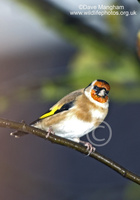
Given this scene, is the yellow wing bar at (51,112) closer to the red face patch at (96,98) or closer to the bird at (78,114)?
the bird at (78,114)

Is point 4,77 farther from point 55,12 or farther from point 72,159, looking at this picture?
point 55,12

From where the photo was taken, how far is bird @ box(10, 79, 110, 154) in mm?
1002

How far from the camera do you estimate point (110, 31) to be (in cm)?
65

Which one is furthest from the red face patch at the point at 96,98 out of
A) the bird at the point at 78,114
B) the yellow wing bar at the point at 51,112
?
the yellow wing bar at the point at 51,112

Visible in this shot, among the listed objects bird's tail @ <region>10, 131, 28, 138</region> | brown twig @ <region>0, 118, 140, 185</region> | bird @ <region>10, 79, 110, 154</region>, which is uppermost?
bird @ <region>10, 79, 110, 154</region>

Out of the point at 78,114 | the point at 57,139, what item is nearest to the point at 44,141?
the point at 78,114

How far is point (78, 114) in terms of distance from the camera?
1.01 metres

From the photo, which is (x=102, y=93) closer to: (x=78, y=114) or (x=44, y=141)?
(x=78, y=114)

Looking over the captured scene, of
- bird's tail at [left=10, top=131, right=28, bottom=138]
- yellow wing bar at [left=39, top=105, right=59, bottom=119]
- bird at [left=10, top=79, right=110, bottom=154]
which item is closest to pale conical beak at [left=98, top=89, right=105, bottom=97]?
bird at [left=10, top=79, right=110, bottom=154]

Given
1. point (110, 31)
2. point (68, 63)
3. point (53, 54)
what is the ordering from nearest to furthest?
Answer: 1. point (110, 31)
2. point (68, 63)
3. point (53, 54)

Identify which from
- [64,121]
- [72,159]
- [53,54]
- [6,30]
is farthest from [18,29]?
[72,159]

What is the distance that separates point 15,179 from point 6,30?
1.77ft

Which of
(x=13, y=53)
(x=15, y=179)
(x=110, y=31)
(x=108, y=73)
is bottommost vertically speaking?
(x=15, y=179)

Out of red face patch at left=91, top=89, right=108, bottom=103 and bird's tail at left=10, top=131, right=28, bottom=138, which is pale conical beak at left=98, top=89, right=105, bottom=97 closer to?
red face patch at left=91, top=89, right=108, bottom=103
